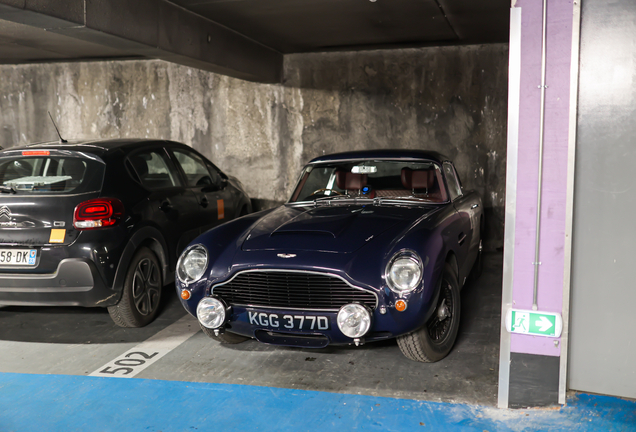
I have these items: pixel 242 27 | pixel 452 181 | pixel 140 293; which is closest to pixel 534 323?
pixel 452 181

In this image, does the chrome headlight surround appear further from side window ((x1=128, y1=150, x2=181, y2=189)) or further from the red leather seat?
side window ((x1=128, y1=150, x2=181, y2=189))

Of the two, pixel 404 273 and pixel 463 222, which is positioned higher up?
pixel 463 222

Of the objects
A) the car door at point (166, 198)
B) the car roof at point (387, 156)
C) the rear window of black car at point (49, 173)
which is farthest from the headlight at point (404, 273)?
the rear window of black car at point (49, 173)

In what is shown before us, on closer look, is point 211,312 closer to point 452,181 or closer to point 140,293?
point 140,293

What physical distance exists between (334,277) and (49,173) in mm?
2650

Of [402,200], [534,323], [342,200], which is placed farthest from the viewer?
[342,200]

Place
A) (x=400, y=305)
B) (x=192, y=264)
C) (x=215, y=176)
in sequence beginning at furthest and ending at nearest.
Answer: (x=215, y=176) → (x=192, y=264) → (x=400, y=305)

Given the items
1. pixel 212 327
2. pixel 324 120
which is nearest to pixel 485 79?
pixel 324 120

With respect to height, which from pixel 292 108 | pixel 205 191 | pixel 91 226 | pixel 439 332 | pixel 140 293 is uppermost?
pixel 292 108

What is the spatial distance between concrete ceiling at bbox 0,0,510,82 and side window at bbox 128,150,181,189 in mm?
1048

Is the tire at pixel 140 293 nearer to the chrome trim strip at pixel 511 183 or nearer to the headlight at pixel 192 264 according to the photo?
the headlight at pixel 192 264

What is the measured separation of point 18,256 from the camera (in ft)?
13.2

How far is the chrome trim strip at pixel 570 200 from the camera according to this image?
2676mm

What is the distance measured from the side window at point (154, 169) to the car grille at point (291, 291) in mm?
1671
